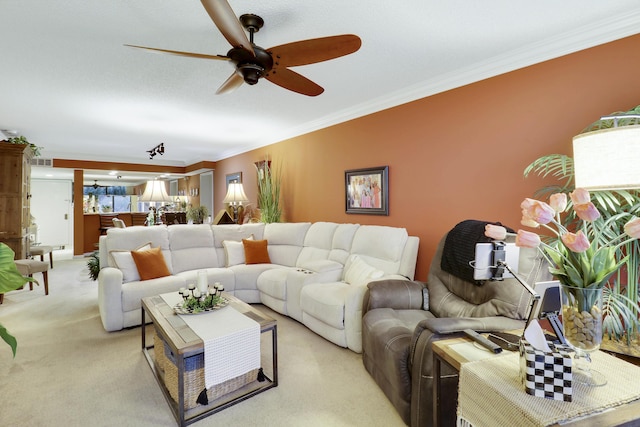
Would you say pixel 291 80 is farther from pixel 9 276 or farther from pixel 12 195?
pixel 12 195

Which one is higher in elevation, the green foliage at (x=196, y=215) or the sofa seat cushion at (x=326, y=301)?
the green foliage at (x=196, y=215)

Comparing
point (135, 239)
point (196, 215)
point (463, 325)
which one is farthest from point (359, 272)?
point (196, 215)

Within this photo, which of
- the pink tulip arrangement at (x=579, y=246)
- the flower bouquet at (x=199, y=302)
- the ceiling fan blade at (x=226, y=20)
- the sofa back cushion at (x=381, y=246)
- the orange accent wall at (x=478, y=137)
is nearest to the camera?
the pink tulip arrangement at (x=579, y=246)

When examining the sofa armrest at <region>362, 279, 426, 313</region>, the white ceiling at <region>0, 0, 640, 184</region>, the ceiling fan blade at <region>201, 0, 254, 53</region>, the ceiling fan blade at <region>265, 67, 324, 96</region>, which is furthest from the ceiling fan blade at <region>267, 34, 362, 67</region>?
the sofa armrest at <region>362, 279, 426, 313</region>

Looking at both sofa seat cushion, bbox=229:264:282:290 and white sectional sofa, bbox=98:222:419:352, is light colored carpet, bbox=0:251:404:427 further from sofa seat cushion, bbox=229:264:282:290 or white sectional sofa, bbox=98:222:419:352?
sofa seat cushion, bbox=229:264:282:290

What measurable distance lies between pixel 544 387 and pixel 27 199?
7037 millimetres

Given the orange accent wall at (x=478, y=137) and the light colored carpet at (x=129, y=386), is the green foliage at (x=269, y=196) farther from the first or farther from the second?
the light colored carpet at (x=129, y=386)

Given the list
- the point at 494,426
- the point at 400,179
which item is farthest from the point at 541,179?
the point at 494,426

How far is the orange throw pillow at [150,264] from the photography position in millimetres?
3512

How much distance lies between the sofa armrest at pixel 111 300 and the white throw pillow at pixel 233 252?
53.2 inches

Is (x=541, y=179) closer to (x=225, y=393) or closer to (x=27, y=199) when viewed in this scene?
(x=225, y=393)

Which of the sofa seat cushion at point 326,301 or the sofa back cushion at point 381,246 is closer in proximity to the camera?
the sofa seat cushion at point 326,301

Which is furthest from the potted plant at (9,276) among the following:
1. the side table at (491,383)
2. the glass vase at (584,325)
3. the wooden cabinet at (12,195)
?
the wooden cabinet at (12,195)

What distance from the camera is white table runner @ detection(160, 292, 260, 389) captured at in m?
1.91
